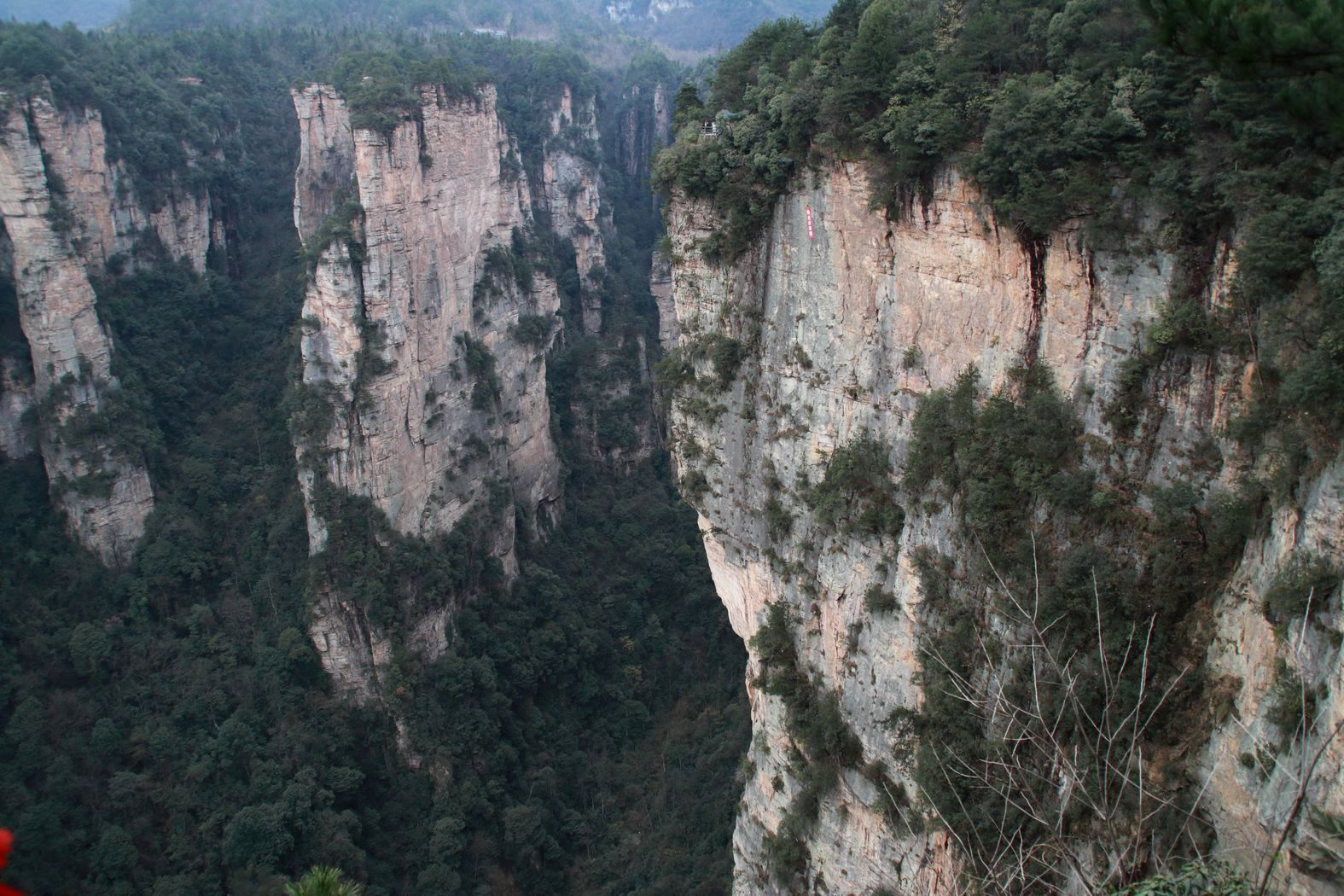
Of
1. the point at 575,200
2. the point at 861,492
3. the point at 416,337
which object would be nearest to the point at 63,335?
the point at 416,337

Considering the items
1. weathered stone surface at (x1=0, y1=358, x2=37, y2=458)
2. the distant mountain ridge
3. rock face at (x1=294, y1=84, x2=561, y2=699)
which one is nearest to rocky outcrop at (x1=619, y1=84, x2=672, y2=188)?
the distant mountain ridge

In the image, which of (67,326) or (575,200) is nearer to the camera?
(67,326)

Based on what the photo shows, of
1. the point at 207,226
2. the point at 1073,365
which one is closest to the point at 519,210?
the point at 207,226

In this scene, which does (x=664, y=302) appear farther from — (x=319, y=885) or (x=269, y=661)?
(x=319, y=885)

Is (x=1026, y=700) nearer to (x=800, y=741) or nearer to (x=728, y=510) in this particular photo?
(x=800, y=741)

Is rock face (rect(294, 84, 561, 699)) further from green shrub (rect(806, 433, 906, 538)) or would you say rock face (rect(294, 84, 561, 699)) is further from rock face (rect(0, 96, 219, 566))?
green shrub (rect(806, 433, 906, 538))

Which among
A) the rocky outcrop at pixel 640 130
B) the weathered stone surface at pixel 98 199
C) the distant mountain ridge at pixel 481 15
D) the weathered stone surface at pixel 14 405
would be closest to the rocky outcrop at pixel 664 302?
the distant mountain ridge at pixel 481 15
